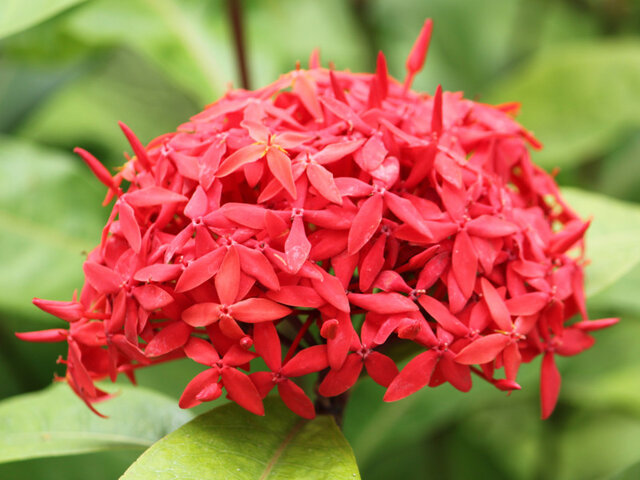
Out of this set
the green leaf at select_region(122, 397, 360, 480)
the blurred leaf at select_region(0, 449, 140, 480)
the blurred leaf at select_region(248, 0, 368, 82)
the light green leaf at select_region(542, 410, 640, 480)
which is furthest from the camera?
the light green leaf at select_region(542, 410, 640, 480)

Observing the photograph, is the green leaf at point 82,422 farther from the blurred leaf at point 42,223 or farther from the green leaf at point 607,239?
the green leaf at point 607,239

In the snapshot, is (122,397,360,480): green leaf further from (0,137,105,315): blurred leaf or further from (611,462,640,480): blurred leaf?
(0,137,105,315): blurred leaf

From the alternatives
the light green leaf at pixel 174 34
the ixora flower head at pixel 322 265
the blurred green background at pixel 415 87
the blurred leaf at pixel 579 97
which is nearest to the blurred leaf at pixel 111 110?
the blurred green background at pixel 415 87

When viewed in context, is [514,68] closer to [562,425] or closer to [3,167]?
[562,425]

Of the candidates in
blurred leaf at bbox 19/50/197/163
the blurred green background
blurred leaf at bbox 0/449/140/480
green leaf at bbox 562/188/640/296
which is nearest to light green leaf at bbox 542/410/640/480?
the blurred green background

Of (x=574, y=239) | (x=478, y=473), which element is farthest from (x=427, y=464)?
(x=574, y=239)

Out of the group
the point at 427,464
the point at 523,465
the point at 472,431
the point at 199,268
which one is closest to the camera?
the point at 199,268

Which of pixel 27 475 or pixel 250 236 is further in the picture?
pixel 27 475
